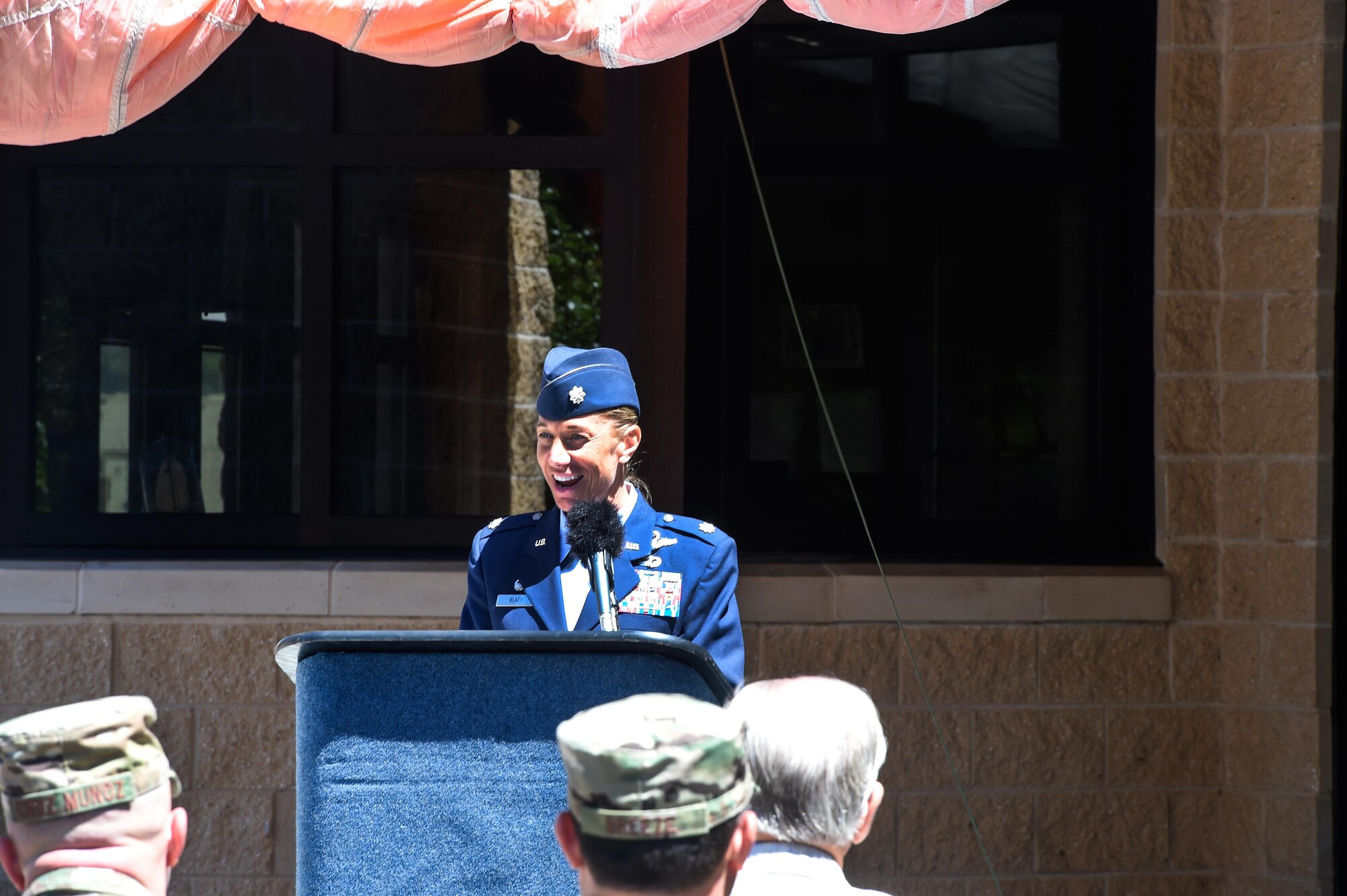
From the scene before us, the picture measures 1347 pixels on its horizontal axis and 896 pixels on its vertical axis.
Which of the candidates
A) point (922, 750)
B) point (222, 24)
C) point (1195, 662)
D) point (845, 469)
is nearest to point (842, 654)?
point (922, 750)

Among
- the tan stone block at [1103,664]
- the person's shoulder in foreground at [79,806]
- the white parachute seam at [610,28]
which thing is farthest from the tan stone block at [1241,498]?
the person's shoulder in foreground at [79,806]

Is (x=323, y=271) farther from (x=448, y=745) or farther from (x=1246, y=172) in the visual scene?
(x=1246, y=172)

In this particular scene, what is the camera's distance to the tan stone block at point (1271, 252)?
151 inches

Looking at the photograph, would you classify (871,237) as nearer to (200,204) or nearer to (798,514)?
(798,514)

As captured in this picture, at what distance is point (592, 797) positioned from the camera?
1.50 meters

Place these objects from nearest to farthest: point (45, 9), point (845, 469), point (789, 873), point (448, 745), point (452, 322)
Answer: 1. point (789, 873)
2. point (448, 745)
3. point (45, 9)
4. point (845, 469)
5. point (452, 322)

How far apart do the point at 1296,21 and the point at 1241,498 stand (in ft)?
4.60

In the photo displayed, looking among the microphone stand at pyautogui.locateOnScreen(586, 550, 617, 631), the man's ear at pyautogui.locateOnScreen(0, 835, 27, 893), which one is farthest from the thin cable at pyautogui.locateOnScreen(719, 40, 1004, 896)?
the man's ear at pyautogui.locateOnScreen(0, 835, 27, 893)

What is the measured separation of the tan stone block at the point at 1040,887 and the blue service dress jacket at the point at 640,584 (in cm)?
163

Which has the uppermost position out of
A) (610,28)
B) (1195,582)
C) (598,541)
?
(610,28)

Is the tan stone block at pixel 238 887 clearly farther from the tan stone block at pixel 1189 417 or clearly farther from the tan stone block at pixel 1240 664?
the tan stone block at pixel 1189 417

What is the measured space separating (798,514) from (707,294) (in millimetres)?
745

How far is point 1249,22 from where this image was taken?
3916 mm

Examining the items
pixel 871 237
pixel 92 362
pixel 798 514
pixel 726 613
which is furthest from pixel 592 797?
pixel 92 362
